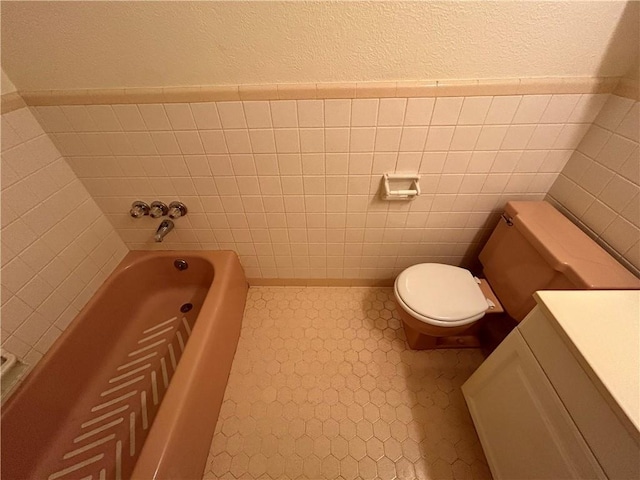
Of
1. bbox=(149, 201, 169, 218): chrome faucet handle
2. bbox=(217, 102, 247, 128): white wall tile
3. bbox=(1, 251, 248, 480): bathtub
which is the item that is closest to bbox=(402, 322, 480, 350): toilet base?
bbox=(1, 251, 248, 480): bathtub

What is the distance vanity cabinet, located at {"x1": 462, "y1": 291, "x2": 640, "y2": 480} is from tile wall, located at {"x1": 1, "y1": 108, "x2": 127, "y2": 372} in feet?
5.69

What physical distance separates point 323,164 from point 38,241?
3.93ft

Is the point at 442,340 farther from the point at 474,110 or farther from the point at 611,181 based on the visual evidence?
the point at 474,110

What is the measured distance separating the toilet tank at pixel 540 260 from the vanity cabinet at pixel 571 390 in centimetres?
12

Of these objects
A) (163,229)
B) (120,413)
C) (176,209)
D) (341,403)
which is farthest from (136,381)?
(341,403)

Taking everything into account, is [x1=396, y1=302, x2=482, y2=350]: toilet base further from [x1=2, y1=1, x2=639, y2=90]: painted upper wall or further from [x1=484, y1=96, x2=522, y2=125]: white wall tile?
[x1=2, y1=1, x2=639, y2=90]: painted upper wall

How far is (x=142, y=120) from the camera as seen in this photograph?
3.47ft

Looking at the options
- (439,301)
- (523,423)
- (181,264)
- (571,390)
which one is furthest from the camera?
(181,264)

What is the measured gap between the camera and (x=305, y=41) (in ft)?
2.89

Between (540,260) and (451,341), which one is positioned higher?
(540,260)

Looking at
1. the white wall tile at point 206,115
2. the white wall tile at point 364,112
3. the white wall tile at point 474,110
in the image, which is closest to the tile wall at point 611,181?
the white wall tile at point 474,110

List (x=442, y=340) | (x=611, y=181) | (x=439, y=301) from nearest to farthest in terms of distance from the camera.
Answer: (x=611, y=181), (x=439, y=301), (x=442, y=340)

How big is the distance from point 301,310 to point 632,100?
161 cm

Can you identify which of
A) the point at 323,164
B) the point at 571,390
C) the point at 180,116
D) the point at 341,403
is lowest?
the point at 341,403
